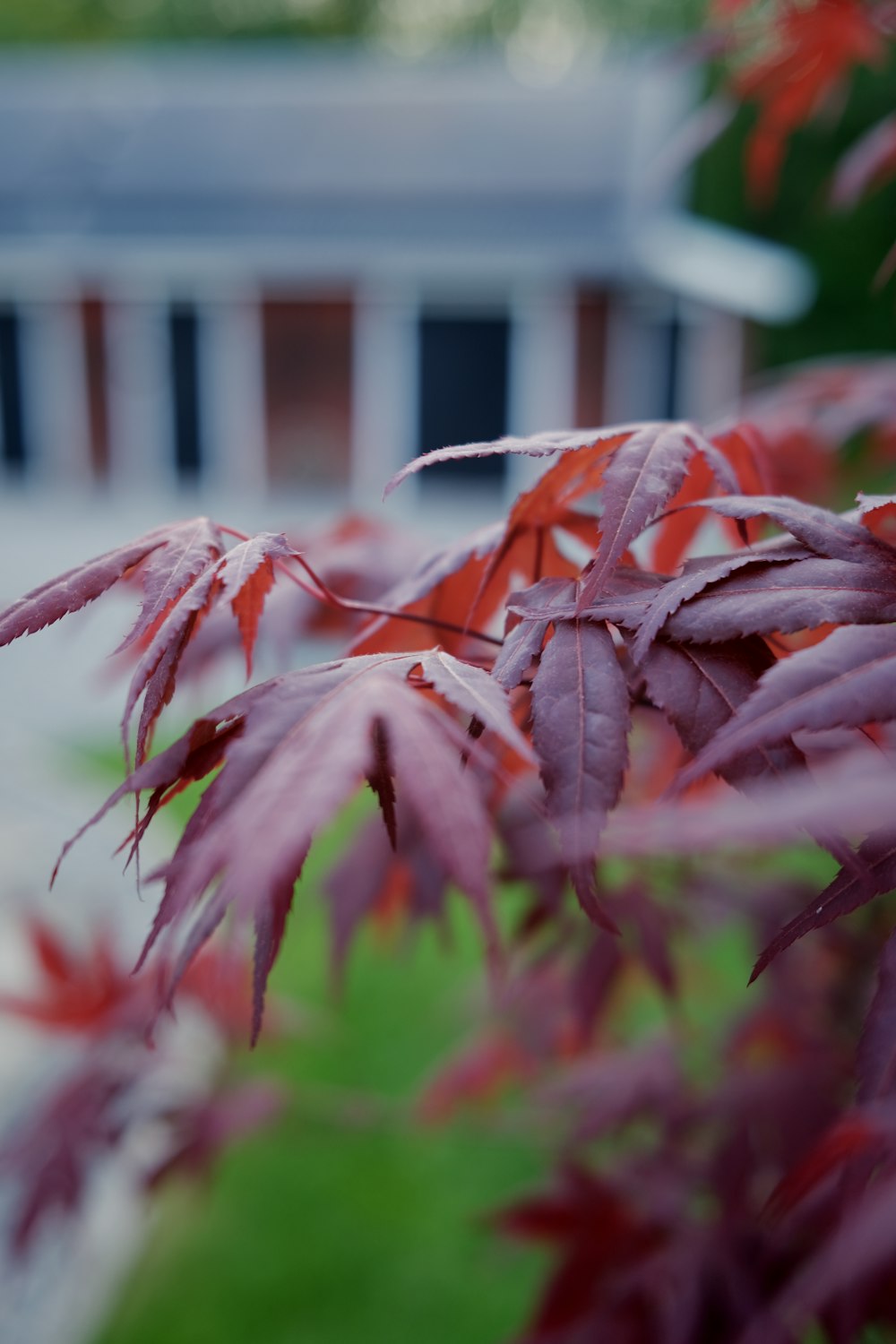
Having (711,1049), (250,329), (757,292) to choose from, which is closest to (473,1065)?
(711,1049)

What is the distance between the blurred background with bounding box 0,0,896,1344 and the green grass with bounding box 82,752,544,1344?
0.28 metres

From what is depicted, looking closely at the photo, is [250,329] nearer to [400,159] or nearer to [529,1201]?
[400,159]

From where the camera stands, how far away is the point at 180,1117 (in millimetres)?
Result: 1298

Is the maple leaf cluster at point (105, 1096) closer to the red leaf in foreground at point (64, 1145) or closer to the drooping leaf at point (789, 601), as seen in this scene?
the red leaf in foreground at point (64, 1145)

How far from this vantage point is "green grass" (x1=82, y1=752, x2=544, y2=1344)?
6.51 feet

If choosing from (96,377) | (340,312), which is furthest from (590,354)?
(96,377)

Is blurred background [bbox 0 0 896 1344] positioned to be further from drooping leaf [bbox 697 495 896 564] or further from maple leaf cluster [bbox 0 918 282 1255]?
drooping leaf [bbox 697 495 896 564]

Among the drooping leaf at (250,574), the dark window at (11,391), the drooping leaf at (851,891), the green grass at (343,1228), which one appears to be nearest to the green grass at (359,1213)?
the green grass at (343,1228)

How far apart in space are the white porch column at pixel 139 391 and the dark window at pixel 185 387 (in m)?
0.04

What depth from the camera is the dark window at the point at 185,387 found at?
7.90 m

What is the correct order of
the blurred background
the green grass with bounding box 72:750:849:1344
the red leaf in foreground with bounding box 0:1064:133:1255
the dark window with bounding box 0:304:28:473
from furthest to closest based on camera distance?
the dark window with bounding box 0:304:28:473, the blurred background, the green grass with bounding box 72:750:849:1344, the red leaf in foreground with bounding box 0:1064:133:1255

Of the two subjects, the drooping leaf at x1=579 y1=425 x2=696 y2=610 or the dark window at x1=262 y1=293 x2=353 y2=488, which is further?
the dark window at x1=262 y1=293 x2=353 y2=488

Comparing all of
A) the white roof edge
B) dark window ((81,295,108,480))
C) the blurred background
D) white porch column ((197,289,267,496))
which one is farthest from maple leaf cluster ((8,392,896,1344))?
dark window ((81,295,108,480))

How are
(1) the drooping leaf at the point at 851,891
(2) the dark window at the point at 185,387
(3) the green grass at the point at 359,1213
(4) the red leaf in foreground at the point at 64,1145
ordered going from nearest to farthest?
(1) the drooping leaf at the point at 851,891
(4) the red leaf in foreground at the point at 64,1145
(3) the green grass at the point at 359,1213
(2) the dark window at the point at 185,387
